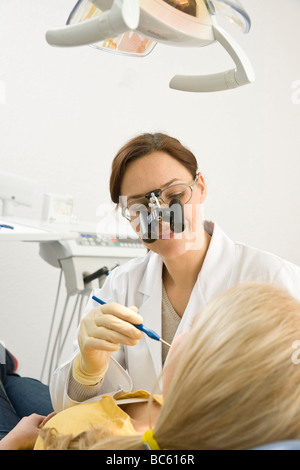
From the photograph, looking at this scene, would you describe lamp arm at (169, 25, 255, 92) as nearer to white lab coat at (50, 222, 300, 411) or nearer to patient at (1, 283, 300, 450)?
patient at (1, 283, 300, 450)

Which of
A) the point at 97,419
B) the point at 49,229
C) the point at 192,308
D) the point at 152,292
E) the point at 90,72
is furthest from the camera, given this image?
the point at 90,72

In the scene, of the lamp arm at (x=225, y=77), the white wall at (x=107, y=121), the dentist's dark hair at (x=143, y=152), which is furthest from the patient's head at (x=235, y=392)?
the white wall at (x=107, y=121)

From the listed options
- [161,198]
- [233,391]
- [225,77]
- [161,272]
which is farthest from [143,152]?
[233,391]

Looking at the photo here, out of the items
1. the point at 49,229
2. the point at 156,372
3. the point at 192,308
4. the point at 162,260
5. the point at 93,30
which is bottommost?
the point at 156,372

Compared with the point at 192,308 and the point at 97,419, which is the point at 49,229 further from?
the point at 97,419

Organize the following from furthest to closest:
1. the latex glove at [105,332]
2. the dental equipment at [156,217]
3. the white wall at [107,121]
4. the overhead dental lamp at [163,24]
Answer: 1. the white wall at [107,121]
2. the dental equipment at [156,217]
3. the latex glove at [105,332]
4. the overhead dental lamp at [163,24]

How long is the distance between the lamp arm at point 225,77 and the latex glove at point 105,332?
367 mm

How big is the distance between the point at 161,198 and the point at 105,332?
13.2 inches

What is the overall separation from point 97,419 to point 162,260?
543 millimetres

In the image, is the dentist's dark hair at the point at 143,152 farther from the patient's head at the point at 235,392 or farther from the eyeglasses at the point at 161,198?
the patient's head at the point at 235,392

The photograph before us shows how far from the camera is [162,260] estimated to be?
1172 mm

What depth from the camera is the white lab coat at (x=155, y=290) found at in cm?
96
